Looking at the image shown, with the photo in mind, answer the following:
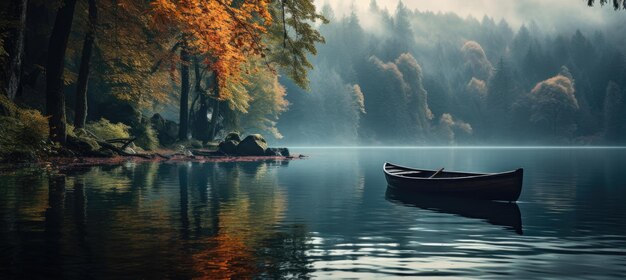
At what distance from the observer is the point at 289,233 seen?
47.1 ft

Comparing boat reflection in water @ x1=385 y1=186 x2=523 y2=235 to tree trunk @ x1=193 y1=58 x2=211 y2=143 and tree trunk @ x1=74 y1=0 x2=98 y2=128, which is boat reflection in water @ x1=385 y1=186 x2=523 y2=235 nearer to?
tree trunk @ x1=74 y1=0 x2=98 y2=128

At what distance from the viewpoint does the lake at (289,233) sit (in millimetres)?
10367

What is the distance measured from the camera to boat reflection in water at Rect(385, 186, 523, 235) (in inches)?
693

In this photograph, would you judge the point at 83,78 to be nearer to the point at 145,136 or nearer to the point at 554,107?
the point at 145,136

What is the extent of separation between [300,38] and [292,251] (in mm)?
12556

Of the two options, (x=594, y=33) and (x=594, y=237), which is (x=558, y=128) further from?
(x=594, y=237)

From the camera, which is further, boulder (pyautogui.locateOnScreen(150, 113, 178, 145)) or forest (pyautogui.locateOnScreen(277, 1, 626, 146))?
forest (pyautogui.locateOnScreen(277, 1, 626, 146))

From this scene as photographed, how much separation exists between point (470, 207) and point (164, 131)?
127ft

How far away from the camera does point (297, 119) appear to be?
453 feet

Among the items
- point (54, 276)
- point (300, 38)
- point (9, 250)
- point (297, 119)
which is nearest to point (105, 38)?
point (300, 38)

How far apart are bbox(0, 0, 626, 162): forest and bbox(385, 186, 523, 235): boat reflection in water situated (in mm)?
5818

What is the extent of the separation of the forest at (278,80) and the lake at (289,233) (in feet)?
15.7

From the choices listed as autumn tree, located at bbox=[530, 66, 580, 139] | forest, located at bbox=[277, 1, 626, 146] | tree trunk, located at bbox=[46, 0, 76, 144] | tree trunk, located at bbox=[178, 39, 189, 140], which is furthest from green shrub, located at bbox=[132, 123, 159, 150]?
autumn tree, located at bbox=[530, 66, 580, 139]

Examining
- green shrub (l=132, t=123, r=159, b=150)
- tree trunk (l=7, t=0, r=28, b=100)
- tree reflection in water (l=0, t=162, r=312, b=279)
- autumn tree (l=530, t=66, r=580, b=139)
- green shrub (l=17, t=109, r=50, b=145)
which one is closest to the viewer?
tree reflection in water (l=0, t=162, r=312, b=279)
